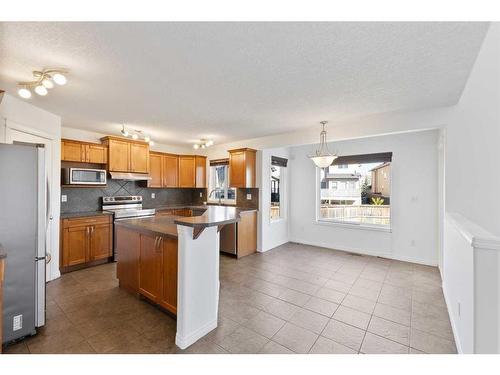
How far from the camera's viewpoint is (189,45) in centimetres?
164

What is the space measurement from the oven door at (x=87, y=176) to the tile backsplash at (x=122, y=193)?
0.38m

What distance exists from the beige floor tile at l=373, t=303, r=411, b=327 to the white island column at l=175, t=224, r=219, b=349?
1.84 metres

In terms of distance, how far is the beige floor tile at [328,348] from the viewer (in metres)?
1.89

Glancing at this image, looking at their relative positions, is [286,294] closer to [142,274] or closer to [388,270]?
[142,274]

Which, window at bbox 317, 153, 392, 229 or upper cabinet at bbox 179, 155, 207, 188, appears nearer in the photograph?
window at bbox 317, 153, 392, 229

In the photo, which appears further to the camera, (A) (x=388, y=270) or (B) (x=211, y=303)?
(A) (x=388, y=270)

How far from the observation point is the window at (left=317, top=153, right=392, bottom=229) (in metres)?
4.71

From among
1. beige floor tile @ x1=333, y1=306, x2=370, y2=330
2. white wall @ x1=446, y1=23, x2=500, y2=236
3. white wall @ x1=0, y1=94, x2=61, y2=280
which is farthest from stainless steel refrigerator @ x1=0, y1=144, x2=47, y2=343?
white wall @ x1=446, y1=23, x2=500, y2=236

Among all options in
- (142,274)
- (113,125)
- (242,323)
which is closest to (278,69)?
(242,323)

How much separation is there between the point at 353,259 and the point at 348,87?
3364 millimetres

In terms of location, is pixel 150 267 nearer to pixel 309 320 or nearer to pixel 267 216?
pixel 309 320

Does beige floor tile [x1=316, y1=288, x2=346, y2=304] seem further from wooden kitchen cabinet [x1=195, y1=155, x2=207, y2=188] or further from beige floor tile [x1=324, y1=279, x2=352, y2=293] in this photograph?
wooden kitchen cabinet [x1=195, y1=155, x2=207, y2=188]

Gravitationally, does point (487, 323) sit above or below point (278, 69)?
below

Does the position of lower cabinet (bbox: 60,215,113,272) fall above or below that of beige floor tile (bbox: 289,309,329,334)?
above
